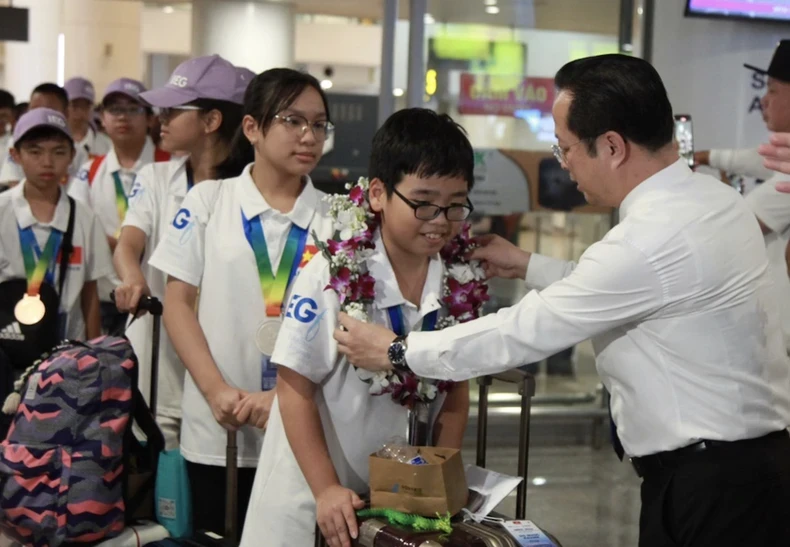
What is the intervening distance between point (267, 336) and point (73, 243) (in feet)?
6.04

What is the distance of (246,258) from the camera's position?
2.98 meters

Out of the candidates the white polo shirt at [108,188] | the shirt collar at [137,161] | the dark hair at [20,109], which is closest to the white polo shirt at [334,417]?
the white polo shirt at [108,188]

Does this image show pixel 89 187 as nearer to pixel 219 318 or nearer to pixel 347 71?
pixel 219 318

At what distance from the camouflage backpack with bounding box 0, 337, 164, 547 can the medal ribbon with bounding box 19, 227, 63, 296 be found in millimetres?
1276

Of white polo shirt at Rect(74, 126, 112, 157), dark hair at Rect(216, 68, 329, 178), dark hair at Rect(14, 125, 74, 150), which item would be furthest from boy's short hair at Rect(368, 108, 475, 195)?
white polo shirt at Rect(74, 126, 112, 157)

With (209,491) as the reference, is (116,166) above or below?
above

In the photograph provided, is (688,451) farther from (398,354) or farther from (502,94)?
(502,94)

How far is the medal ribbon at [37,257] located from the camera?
4305mm

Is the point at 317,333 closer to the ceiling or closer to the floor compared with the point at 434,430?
A: closer to the ceiling

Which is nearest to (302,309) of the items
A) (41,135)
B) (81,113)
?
(41,135)

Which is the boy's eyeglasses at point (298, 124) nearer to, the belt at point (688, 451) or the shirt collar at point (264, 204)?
the shirt collar at point (264, 204)

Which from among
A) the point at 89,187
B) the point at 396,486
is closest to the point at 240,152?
the point at 396,486

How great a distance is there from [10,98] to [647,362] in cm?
713

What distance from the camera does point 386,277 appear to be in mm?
2469
